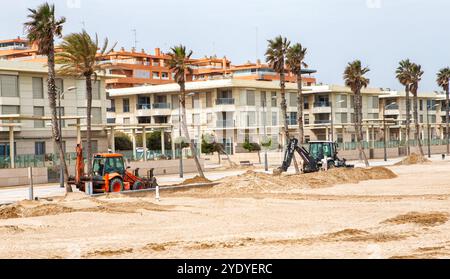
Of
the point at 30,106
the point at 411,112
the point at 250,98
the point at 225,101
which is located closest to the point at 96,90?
the point at 30,106

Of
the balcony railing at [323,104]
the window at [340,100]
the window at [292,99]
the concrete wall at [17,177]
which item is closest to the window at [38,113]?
the concrete wall at [17,177]

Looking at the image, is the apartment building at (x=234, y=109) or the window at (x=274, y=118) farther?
the window at (x=274, y=118)

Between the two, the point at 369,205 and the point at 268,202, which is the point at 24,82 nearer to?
the point at 268,202

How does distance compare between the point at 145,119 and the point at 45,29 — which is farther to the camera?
the point at 145,119

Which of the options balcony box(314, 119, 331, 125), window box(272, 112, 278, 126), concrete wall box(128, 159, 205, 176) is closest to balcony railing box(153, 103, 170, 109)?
window box(272, 112, 278, 126)

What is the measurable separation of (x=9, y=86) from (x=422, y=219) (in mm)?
44985

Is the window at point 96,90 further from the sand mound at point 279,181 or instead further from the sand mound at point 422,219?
the sand mound at point 422,219

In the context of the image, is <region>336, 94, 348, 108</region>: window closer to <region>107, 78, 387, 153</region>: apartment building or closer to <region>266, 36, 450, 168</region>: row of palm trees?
<region>107, 78, 387, 153</region>: apartment building

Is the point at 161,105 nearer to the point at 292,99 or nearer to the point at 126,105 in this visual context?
the point at 126,105

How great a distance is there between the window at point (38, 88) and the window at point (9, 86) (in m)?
1.83

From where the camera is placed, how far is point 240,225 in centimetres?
2627

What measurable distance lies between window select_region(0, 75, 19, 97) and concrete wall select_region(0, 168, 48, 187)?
35.3 ft

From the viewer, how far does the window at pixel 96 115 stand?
2800 inches
